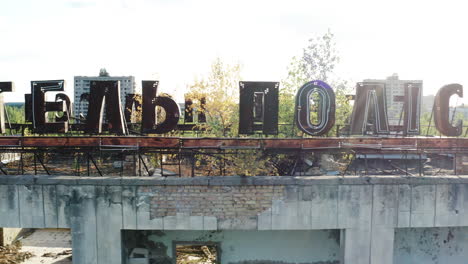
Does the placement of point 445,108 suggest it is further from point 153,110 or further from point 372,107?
point 153,110

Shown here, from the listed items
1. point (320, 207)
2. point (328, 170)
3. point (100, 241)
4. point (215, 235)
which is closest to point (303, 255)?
point (320, 207)

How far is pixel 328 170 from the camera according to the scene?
18.9 meters

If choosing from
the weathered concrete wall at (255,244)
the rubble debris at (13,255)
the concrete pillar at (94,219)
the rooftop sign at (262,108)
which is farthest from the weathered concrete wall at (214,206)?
the rubble debris at (13,255)

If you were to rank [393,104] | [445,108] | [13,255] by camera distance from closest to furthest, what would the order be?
[445,108] < [13,255] < [393,104]

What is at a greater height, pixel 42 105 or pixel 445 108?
pixel 445 108

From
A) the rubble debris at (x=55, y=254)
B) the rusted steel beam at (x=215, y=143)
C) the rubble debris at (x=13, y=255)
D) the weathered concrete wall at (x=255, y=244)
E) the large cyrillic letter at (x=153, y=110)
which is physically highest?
the large cyrillic letter at (x=153, y=110)

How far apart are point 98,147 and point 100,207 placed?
2.39 metres

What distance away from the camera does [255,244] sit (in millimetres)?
11516

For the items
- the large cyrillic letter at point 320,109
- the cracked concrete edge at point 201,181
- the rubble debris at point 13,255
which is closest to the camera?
the cracked concrete edge at point 201,181

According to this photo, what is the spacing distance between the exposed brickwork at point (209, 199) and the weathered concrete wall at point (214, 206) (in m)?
0.03

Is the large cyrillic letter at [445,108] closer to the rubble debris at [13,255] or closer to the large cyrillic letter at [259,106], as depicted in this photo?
the large cyrillic letter at [259,106]

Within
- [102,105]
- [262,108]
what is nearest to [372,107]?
[262,108]

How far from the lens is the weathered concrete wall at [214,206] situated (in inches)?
401

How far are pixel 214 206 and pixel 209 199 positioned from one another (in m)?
0.28
